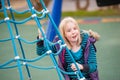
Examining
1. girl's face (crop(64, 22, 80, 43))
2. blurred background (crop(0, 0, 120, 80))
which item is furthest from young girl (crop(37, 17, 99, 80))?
blurred background (crop(0, 0, 120, 80))

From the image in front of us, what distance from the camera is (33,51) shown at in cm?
297

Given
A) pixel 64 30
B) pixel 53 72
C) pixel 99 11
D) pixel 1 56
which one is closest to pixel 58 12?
pixel 53 72

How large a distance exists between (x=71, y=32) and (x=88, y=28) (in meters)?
2.32

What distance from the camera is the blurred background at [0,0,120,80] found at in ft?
7.79

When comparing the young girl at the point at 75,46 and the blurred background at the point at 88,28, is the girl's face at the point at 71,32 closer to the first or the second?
the young girl at the point at 75,46

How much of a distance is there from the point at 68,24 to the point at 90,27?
2.37 m

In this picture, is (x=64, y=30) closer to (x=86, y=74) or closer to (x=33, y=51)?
(x=86, y=74)

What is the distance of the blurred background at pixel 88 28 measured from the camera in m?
2.37

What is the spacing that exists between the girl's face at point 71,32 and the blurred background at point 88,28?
2.12 ft

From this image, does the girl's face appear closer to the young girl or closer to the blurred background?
the young girl

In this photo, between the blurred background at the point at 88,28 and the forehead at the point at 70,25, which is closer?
the forehead at the point at 70,25

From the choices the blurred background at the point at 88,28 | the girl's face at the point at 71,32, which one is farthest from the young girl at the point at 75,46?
the blurred background at the point at 88,28

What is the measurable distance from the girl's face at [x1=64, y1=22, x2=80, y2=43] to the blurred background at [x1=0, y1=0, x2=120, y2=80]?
64 centimetres

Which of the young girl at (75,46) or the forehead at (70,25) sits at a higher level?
the forehead at (70,25)
